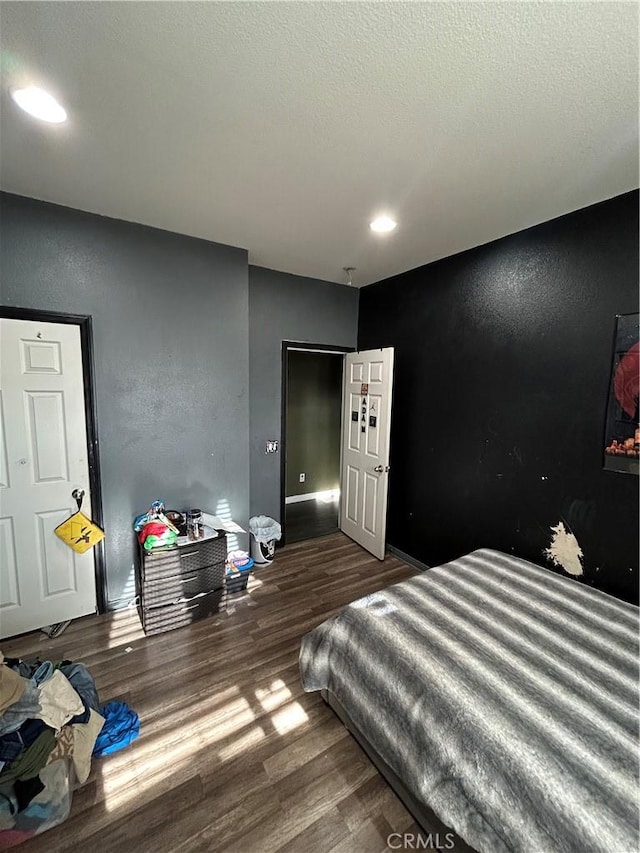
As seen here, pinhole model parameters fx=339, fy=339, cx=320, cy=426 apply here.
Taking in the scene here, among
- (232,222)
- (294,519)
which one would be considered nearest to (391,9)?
(232,222)

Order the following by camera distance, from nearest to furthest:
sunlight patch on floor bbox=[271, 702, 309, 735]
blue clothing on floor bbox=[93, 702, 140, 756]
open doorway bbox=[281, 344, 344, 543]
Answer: blue clothing on floor bbox=[93, 702, 140, 756], sunlight patch on floor bbox=[271, 702, 309, 735], open doorway bbox=[281, 344, 344, 543]

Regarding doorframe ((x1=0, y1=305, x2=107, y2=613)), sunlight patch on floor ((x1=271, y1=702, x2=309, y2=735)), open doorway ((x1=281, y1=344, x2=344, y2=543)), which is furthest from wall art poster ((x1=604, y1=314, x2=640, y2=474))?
doorframe ((x1=0, y1=305, x2=107, y2=613))

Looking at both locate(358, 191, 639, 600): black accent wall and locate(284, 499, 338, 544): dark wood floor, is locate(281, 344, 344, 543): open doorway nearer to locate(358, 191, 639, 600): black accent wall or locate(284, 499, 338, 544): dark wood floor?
locate(284, 499, 338, 544): dark wood floor

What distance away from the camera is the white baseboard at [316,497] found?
4957mm

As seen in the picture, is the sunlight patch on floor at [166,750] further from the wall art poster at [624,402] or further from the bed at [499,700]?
the wall art poster at [624,402]

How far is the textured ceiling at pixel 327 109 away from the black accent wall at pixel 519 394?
35cm

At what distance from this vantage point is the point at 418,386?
10.3ft

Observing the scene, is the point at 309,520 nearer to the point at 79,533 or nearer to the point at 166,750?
the point at 79,533

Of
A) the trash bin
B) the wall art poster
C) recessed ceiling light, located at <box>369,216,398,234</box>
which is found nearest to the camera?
the wall art poster

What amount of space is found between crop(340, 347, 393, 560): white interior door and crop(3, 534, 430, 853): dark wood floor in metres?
1.17

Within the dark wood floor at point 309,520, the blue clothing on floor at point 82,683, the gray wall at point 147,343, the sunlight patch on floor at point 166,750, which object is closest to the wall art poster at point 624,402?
the sunlight patch on floor at point 166,750

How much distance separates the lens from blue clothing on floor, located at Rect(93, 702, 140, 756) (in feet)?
4.98

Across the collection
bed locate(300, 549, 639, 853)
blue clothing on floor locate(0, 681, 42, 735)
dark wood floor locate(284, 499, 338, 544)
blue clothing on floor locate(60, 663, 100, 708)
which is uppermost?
bed locate(300, 549, 639, 853)

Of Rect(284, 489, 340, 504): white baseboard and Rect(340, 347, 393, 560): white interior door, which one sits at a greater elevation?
Rect(340, 347, 393, 560): white interior door
